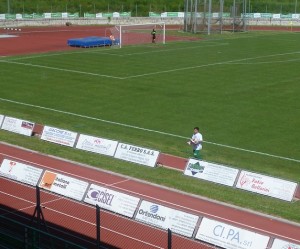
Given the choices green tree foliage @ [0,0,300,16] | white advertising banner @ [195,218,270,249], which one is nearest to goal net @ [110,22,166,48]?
green tree foliage @ [0,0,300,16]

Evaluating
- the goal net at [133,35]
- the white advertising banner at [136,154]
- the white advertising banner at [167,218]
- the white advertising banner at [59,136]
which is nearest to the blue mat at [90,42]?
the goal net at [133,35]

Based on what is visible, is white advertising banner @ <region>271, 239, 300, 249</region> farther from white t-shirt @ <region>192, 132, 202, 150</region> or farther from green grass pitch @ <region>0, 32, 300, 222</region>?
white t-shirt @ <region>192, 132, 202, 150</region>

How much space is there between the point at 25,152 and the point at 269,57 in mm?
33859

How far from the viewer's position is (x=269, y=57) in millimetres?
54875

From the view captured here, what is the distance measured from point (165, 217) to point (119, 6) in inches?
3518

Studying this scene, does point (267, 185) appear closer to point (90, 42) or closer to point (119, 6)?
point (90, 42)

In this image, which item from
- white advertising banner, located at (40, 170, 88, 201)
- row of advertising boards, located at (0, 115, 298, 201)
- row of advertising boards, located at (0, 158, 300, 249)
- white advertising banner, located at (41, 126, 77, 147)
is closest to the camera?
row of advertising boards, located at (0, 158, 300, 249)

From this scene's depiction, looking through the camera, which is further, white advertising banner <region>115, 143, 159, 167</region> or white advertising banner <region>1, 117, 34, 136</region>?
white advertising banner <region>1, 117, 34, 136</region>

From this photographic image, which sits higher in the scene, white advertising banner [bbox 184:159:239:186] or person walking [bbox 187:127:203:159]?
person walking [bbox 187:127:203:159]

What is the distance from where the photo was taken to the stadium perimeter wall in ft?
278

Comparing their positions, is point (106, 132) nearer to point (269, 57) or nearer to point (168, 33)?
point (269, 57)

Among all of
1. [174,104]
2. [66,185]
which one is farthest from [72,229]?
[174,104]

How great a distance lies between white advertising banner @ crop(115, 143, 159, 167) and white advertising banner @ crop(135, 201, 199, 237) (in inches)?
307

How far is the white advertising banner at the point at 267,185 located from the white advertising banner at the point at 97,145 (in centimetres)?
620
